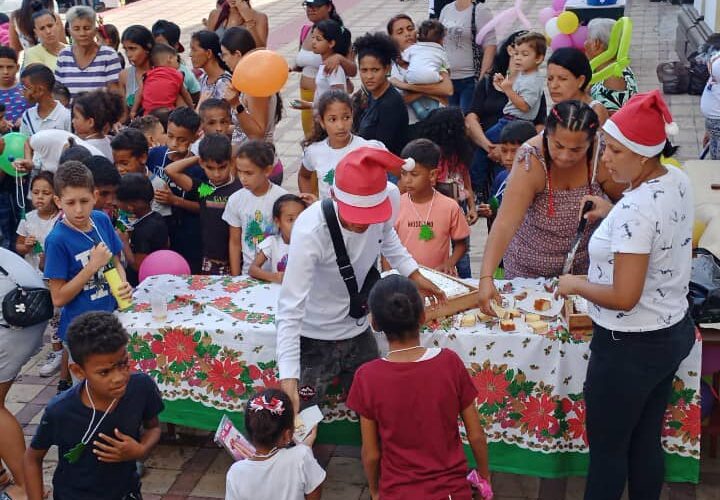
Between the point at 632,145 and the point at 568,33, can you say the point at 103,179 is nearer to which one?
the point at 632,145

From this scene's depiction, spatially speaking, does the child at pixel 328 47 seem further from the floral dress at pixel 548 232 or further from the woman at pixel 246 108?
the floral dress at pixel 548 232

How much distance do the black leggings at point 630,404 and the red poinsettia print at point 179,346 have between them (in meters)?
1.92

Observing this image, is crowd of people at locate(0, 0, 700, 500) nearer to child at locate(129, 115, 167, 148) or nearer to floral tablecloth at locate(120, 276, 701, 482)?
child at locate(129, 115, 167, 148)

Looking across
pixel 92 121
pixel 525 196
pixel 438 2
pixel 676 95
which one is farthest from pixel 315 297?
pixel 676 95

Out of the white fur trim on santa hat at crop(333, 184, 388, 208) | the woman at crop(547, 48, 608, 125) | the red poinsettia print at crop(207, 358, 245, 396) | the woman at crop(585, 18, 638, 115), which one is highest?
the white fur trim on santa hat at crop(333, 184, 388, 208)

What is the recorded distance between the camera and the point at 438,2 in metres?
9.36

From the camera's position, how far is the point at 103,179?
198 inches

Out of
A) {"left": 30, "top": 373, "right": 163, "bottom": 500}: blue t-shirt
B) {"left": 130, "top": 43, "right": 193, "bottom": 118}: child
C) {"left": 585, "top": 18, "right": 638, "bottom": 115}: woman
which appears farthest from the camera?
{"left": 130, "top": 43, "right": 193, "bottom": 118}: child

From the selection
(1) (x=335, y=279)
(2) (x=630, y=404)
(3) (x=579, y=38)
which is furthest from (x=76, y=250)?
(3) (x=579, y=38)

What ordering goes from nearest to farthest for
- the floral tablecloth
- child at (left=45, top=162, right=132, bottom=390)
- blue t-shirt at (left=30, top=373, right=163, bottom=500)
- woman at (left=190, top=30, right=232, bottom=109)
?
blue t-shirt at (left=30, top=373, right=163, bottom=500) < the floral tablecloth < child at (left=45, top=162, right=132, bottom=390) < woman at (left=190, top=30, right=232, bottom=109)

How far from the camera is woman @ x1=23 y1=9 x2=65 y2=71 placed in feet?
27.4

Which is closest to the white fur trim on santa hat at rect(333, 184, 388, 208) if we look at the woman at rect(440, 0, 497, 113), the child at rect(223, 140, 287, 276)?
the child at rect(223, 140, 287, 276)

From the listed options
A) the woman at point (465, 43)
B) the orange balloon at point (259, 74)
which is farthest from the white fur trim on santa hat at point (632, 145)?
the woman at point (465, 43)

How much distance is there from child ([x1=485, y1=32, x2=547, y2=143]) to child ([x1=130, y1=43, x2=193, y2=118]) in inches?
104
